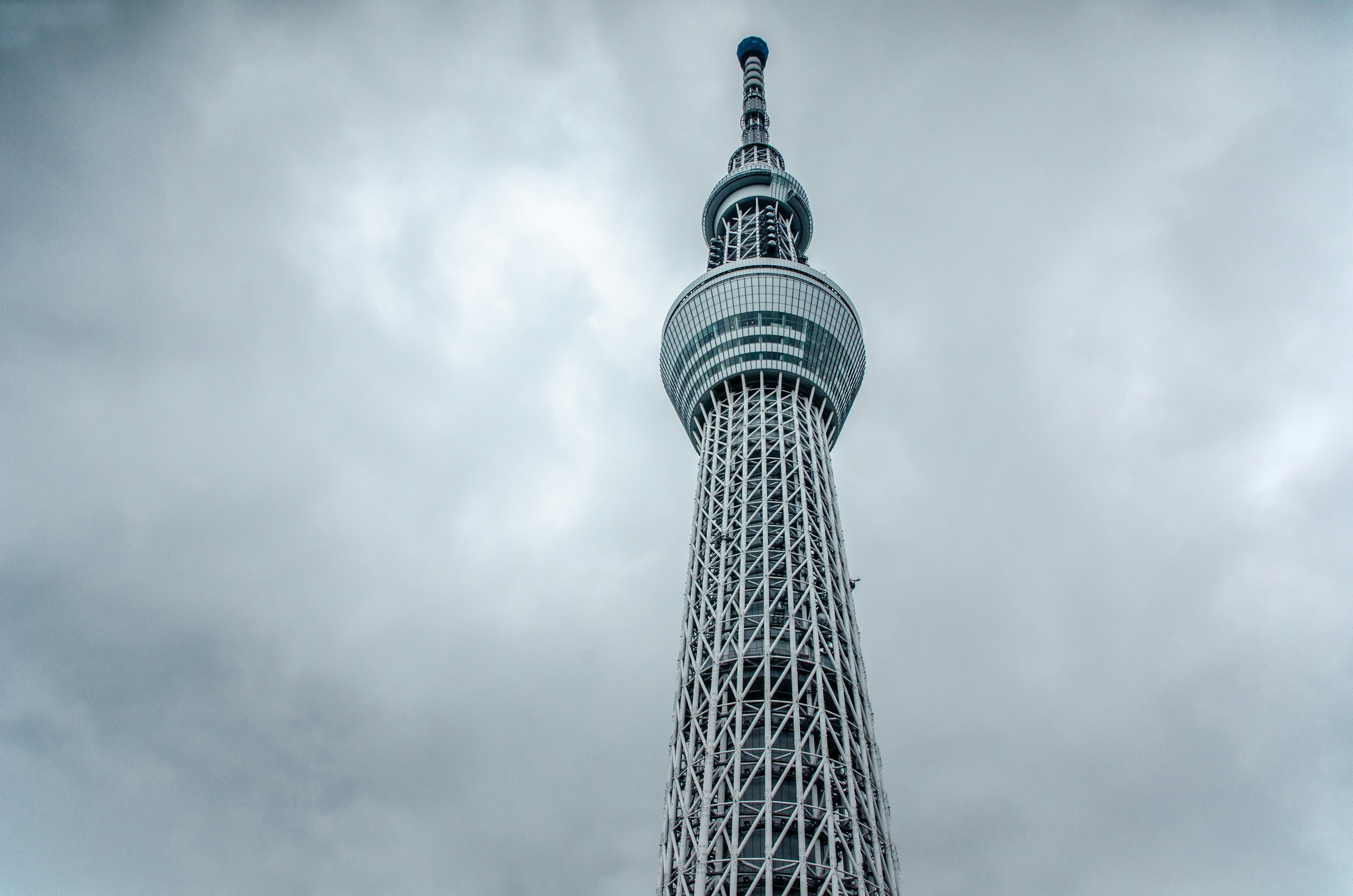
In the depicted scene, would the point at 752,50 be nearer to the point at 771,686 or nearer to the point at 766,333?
the point at 766,333

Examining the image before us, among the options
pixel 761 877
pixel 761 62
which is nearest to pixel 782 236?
pixel 761 62

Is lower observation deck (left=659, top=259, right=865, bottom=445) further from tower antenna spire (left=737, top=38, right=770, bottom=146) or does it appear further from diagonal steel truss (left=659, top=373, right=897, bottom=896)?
→ tower antenna spire (left=737, top=38, right=770, bottom=146)

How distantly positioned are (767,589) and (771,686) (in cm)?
1034

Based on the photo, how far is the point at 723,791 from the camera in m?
72.8

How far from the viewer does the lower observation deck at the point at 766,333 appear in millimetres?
104250

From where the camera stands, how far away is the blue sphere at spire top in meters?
147

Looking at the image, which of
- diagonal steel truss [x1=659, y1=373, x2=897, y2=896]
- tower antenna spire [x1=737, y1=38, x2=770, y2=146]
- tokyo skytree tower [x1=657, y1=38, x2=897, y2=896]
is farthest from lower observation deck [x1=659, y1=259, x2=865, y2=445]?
tower antenna spire [x1=737, y1=38, x2=770, y2=146]

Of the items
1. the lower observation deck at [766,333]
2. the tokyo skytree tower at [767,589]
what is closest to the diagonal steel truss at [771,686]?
the tokyo skytree tower at [767,589]

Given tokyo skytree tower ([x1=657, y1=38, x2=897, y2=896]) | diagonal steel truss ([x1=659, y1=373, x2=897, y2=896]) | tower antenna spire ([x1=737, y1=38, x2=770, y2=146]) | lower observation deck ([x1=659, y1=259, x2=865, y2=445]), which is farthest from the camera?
tower antenna spire ([x1=737, y1=38, x2=770, y2=146])

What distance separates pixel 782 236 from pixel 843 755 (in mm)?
75418

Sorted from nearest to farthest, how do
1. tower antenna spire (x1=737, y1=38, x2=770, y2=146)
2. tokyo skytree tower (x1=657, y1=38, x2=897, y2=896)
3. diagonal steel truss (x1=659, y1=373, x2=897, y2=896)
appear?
diagonal steel truss (x1=659, y1=373, x2=897, y2=896), tokyo skytree tower (x1=657, y1=38, x2=897, y2=896), tower antenna spire (x1=737, y1=38, x2=770, y2=146)

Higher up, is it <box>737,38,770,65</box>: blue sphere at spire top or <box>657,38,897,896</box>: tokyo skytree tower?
<box>737,38,770,65</box>: blue sphere at spire top

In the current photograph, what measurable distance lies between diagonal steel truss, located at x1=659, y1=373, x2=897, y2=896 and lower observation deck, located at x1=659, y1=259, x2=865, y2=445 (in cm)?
229

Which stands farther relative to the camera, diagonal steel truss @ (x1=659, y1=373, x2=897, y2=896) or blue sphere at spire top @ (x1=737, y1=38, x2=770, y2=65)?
blue sphere at spire top @ (x1=737, y1=38, x2=770, y2=65)
